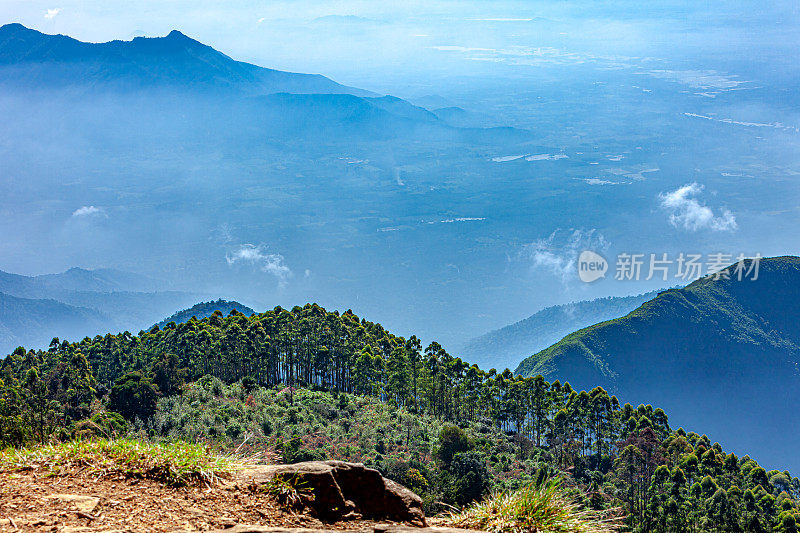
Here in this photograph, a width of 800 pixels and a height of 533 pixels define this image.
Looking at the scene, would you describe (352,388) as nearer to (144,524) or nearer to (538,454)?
(538,454)

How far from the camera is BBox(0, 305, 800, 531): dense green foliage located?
129ft

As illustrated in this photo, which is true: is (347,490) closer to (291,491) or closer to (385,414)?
(291,491)

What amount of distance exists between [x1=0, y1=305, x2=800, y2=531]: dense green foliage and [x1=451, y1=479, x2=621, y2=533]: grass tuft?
20895 mm

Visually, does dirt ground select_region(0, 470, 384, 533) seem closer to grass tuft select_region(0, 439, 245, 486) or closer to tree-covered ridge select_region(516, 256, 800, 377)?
grass tuft select_region(0, 439, 245, 486)

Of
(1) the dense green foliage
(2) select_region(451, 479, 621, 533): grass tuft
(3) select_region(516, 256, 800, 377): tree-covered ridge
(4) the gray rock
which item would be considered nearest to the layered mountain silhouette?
(3) select_region(516, 256, 800, 377): tree-covered ridge

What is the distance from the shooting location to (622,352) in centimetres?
14512

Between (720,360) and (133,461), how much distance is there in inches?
6707

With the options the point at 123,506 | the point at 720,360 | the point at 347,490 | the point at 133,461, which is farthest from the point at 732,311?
the point at 123,506

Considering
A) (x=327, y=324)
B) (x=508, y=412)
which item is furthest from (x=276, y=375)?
(x=508, y=412)

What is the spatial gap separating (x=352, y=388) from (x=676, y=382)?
121924 mm

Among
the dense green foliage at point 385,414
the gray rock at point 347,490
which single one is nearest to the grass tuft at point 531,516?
the gray rock at point 347,490

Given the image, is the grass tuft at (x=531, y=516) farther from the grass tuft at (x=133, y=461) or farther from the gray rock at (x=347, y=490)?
the grass tuft at (x=133, y=461)

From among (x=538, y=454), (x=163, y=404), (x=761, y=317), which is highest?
(x=761, y=317)

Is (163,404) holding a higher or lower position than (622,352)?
lower
